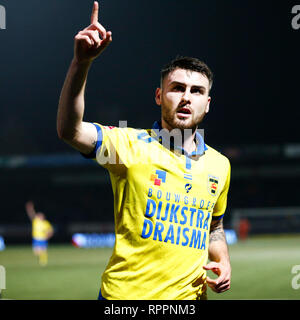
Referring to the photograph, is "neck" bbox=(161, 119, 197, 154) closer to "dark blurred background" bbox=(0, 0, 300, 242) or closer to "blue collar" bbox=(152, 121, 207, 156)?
"blue collar" bbox=(152, 121, 207, 156)

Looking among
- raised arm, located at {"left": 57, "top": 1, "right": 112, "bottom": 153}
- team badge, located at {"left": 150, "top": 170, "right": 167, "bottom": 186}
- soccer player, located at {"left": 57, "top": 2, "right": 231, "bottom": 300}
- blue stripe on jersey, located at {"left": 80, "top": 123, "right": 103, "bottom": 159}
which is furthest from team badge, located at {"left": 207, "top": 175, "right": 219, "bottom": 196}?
raised arm, located at {"left": 57, "top": 1, "right": 112, "bottom": 153}

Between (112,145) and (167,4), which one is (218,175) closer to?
(112,145)

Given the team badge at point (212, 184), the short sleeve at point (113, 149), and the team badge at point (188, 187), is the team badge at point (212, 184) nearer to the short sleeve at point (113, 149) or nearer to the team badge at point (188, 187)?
the team badge at point (188, 187)

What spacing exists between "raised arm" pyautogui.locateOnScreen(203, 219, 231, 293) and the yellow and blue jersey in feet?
0.32

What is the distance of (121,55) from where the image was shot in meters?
51.3

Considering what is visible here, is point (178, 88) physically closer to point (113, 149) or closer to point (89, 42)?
point (113, 149)

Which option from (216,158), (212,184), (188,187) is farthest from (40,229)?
(188,187)

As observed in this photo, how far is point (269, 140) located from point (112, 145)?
155ft

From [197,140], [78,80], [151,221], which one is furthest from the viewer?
[197,140]

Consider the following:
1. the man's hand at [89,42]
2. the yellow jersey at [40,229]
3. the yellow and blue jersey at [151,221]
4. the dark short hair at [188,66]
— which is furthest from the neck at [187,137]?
the yellow jersey at [40,229]

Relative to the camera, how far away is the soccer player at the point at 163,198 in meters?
2.78

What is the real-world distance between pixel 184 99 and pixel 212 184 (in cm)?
65

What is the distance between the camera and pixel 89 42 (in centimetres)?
219
